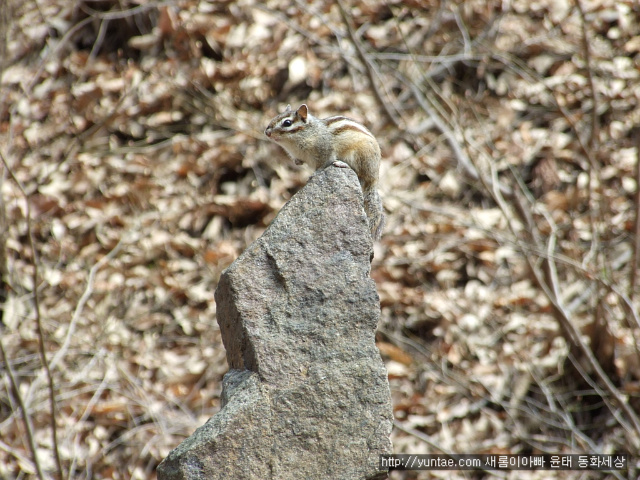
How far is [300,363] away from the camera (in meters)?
3.37

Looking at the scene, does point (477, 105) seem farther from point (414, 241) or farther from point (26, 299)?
point (26, 299)

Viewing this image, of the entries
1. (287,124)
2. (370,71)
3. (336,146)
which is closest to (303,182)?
(370,71)

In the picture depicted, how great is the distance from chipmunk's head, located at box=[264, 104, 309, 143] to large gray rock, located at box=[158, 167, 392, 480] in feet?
3.26

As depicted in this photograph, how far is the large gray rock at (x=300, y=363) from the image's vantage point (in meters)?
3.20

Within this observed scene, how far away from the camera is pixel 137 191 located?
9.04 m

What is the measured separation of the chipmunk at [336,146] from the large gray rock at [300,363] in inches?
25.8

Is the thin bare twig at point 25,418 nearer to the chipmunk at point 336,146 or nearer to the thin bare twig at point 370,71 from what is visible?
the chipmunk at point 336,146

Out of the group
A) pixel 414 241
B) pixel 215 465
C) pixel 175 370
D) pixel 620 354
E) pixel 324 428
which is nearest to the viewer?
pixel 215 465

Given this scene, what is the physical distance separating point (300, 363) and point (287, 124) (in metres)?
1.76

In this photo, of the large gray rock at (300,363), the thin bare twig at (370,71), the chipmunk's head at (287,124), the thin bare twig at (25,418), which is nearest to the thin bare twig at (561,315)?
the thin bare twig at (370,71)

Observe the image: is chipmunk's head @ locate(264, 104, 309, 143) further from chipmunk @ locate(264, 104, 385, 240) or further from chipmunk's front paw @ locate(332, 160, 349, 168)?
chipmunk's front paw @ locate(332, 160, 349, 168)

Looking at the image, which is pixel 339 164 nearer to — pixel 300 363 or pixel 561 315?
pixel 300 363

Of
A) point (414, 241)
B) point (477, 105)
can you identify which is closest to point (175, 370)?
point (414, 241)

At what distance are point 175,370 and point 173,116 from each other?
3.61m
